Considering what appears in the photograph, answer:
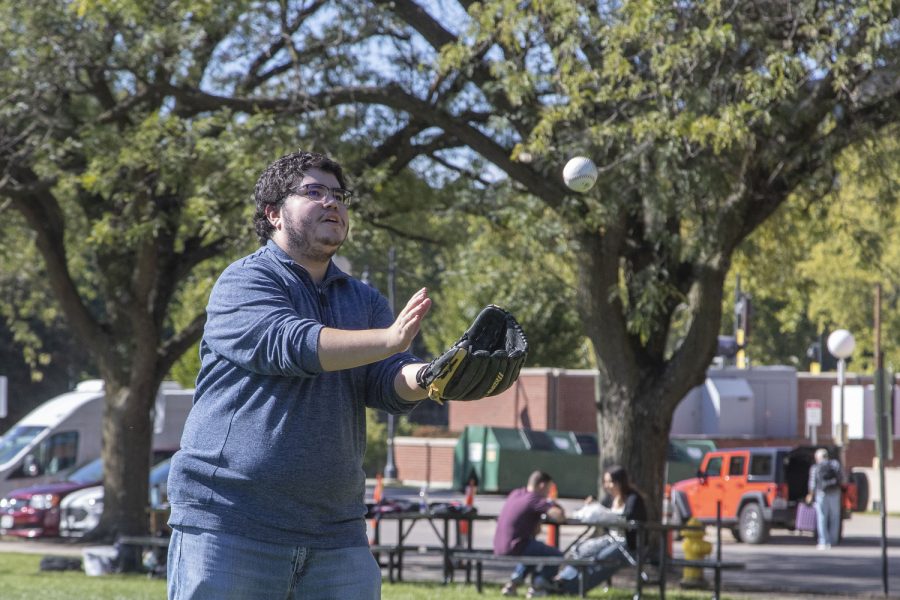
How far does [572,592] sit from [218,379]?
977 cm

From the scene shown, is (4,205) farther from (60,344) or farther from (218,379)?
(60,344)

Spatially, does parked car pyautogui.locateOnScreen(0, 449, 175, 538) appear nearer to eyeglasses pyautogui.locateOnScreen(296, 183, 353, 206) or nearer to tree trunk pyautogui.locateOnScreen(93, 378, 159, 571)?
tree trunk pyautogui.locateOnScreen(93, 378, 159, 571)

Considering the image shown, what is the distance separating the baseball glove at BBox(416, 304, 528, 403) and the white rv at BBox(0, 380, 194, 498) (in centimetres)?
2172

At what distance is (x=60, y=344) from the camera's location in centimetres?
5700

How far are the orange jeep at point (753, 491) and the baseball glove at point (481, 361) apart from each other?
19.6m

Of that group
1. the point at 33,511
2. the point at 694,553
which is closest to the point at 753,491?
the point at 694,553

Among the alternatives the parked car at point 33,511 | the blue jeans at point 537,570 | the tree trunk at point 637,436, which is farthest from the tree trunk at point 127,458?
the blue jeans at point 537,570

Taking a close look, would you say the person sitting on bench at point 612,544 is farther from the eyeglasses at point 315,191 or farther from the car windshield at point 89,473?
the car windshield at point 89,473

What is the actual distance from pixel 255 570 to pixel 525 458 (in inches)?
1160

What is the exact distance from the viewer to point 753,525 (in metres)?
22.8

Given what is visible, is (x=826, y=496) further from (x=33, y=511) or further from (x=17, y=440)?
(x=17, y=440)

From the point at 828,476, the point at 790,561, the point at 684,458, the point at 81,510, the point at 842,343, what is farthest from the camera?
the point at 684,458

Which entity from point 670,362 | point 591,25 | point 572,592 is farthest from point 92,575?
point 591,25

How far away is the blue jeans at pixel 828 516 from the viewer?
2114cm
